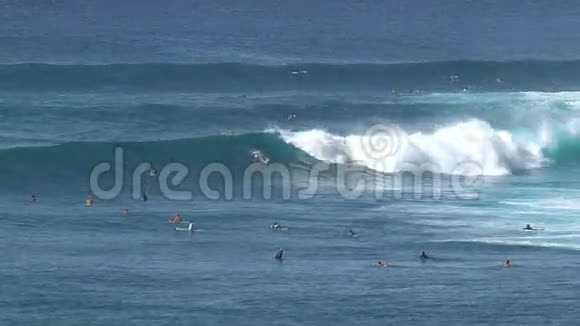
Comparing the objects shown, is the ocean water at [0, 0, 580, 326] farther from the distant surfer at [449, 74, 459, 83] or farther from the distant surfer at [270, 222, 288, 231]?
the distant surfer at [449, 74, 459, 83]

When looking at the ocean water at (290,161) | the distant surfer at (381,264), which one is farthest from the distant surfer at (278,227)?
the distant surfer at (381,264)

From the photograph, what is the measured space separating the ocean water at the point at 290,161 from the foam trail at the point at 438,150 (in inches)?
5.2

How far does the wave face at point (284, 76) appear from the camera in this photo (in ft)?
270

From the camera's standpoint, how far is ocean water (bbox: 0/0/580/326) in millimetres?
49062

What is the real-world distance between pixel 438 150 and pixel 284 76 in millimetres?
16118

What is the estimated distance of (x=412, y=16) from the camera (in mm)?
102188

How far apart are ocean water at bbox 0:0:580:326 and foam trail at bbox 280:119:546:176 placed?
0.13m

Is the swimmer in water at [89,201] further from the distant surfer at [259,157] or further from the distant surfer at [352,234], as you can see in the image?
the distant surfer at [259,157]

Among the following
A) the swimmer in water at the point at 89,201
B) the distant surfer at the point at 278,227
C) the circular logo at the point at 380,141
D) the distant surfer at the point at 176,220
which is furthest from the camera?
the circular logo at the point at 380,141

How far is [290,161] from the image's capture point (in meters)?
69.3

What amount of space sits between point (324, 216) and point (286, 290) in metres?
10.2

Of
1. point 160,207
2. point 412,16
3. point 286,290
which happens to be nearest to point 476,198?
point 160,207

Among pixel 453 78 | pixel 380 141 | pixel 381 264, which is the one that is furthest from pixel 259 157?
pixel 453 78

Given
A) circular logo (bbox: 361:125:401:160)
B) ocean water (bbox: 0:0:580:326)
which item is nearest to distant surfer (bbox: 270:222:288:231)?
ocean water (bbox: 0:0:580:326)
